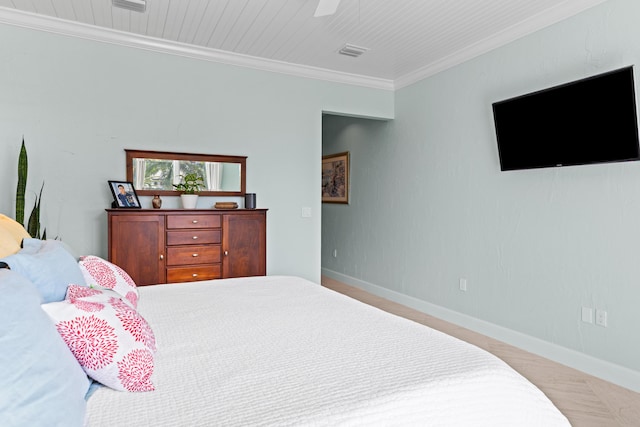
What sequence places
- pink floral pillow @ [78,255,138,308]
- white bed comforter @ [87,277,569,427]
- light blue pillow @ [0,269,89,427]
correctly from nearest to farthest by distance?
1. light blue pillow @ [0,269,89,427]
2. white bed comforter @ [87,277,569,427]
3. pink floral pillow @ [78,255,138,308]

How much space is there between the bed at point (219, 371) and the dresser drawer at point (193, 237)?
5.43 ft

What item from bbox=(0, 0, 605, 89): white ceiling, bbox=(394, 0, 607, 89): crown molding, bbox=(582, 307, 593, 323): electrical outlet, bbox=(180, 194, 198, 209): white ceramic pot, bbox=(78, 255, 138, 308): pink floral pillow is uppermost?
bbox=(0, 0, 605, 89): white ceiling

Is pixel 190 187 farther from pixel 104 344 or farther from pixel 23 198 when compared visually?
pixel 104 344

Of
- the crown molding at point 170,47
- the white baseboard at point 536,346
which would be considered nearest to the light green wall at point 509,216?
the white baseboard at point 536,346

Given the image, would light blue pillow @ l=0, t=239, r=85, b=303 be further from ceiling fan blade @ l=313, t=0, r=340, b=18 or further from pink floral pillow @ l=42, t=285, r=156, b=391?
ceiling fan blade @ l=313, t=0, r=340, b=18

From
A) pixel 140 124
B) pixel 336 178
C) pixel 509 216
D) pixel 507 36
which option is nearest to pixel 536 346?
pixel 509 216

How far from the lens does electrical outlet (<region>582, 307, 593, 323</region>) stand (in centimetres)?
277

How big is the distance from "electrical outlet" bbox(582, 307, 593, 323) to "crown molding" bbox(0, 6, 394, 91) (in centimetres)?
303

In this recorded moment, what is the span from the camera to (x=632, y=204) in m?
2.54

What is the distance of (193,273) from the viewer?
10.9 ft

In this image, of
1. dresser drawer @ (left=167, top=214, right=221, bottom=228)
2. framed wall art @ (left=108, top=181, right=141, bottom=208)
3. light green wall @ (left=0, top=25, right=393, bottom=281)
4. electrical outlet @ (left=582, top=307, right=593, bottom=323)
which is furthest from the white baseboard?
framed wall art @ (left=108, top=181, right=141, bottom=208)

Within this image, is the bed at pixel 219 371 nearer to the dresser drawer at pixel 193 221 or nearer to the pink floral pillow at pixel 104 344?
the pink floral pillow at pixel 104 344

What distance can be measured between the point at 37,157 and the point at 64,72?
2.37 feet

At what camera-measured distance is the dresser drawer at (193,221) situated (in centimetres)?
323
